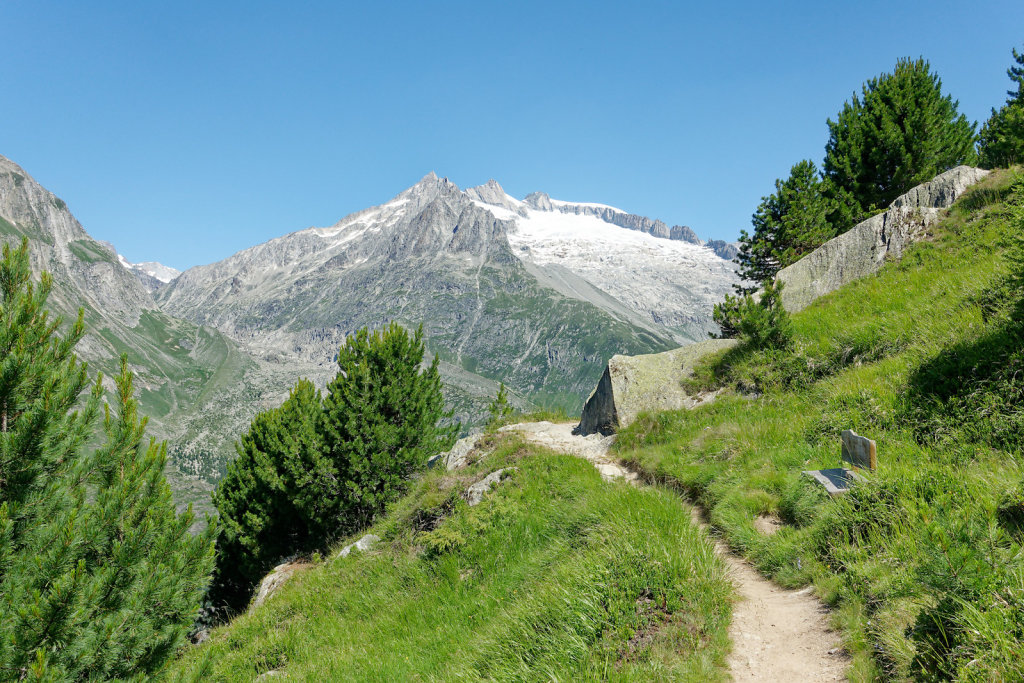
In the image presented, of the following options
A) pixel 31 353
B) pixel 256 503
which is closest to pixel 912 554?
pixel 31 353

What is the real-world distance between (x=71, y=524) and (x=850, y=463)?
9.65m

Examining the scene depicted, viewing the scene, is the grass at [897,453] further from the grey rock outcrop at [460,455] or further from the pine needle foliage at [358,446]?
the pine needle foliage at [358,446]

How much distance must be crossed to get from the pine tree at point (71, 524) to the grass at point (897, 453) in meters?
7.90

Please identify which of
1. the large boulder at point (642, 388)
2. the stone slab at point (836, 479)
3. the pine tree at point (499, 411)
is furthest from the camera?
the pine tree at point (499, 411)

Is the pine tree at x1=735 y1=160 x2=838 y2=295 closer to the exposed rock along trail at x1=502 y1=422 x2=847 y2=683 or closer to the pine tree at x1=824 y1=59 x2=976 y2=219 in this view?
the pine tree at x1=824 y1=59 x2=976 y2=219

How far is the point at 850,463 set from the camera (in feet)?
22.2

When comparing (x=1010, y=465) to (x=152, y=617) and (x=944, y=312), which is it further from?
(x=152, y=617)

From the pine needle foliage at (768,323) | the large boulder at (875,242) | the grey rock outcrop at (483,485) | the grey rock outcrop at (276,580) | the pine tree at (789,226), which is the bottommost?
the grey rock outcrop at (276,580)

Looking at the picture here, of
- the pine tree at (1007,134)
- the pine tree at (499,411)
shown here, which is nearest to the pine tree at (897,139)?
the pine tree at (1007,134)

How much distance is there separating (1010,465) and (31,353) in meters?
11.6

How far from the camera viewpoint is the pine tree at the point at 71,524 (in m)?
5.59

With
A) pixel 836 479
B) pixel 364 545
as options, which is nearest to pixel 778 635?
pixel 836 479

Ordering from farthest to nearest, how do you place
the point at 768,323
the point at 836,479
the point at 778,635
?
the point at 768,323
the point at 836,479
the point at 778,635

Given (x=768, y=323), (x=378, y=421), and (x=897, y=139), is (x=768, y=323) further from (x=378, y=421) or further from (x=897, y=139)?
(x=897, y=139)
